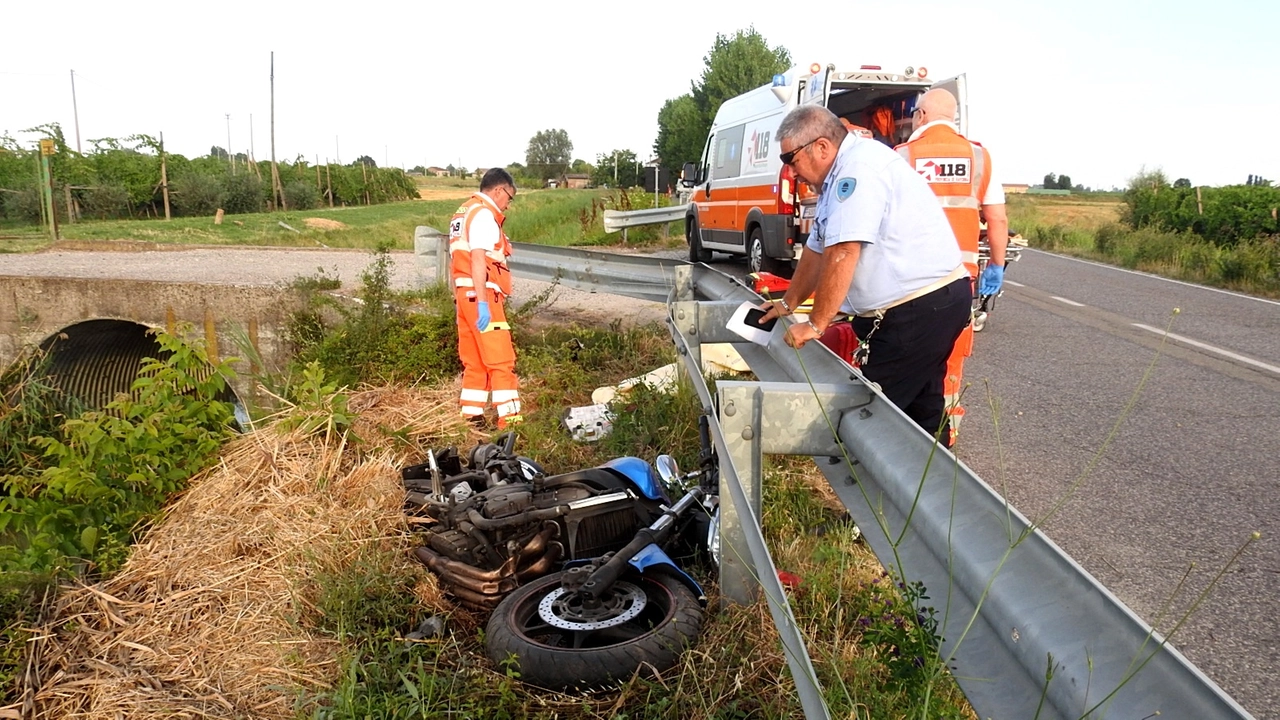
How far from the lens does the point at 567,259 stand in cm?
803

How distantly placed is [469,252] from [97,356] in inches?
333

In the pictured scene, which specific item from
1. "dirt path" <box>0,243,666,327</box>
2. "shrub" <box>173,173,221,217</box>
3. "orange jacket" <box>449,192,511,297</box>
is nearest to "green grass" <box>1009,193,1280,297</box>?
"dirt path" <box>0,243,666,327</box>

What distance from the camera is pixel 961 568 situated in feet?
5.36

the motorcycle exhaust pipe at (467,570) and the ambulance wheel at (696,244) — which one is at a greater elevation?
the ambulance wheel at (696,244)

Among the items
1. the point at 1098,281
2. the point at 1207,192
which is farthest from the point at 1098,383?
the point at 1207,192

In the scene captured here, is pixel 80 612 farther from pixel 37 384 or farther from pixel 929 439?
pixel 37 384

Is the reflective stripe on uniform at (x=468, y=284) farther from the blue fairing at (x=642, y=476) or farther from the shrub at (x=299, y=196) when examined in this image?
the shrub at (x=299, y=196)

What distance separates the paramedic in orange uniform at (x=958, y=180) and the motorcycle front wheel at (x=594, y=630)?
8.20 feet

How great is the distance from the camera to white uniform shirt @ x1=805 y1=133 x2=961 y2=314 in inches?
130

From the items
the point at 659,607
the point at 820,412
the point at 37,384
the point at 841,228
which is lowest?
the point at 37,384

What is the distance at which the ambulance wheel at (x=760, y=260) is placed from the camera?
11.6 m

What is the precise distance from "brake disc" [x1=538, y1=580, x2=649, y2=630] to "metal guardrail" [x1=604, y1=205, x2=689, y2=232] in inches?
525

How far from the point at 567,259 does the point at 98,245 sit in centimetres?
1372

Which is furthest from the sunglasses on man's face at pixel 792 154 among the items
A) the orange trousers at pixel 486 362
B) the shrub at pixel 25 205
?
the shrub at pixel 25 205
